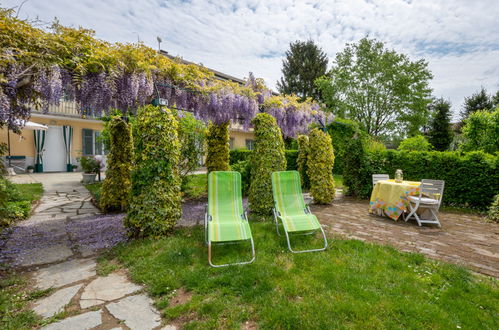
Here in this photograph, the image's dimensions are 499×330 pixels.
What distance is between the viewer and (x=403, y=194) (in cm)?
568

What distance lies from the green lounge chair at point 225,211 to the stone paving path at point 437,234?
1856 millimetres

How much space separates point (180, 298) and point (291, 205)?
104 inches

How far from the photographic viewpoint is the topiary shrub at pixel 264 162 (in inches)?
220

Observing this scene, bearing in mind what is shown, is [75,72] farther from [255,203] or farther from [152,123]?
[255,203]

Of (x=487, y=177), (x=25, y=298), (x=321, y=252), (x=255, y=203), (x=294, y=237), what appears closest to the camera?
(x=25, y=298)

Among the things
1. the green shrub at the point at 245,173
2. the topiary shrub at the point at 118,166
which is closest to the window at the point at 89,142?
the topiary shrub at the point at 118,166

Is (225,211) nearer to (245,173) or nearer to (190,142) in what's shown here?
(245,173)

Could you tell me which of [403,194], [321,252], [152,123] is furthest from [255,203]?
[403,194]

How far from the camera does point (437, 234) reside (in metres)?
4.74

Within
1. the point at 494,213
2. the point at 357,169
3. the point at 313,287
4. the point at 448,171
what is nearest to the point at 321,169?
the point at 357,169

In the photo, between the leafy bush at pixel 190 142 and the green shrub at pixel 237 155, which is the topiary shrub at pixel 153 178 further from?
the green shrub at pixel 237 155

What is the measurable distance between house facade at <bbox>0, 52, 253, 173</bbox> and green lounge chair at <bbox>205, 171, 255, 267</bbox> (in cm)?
1036

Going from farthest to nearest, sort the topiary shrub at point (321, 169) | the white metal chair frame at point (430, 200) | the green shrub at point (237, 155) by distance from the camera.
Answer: the green shrub at point (237, 155) → the topiary shrub at point (321, 169) → the white metal chair frame at point (430, 200)

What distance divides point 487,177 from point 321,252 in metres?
6.49
